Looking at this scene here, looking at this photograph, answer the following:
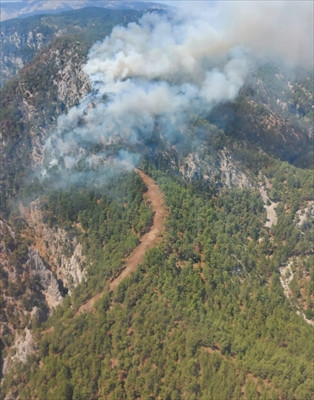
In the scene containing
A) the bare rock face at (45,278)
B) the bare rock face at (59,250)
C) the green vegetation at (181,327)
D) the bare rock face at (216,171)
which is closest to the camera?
the green vegetation at (181,327)

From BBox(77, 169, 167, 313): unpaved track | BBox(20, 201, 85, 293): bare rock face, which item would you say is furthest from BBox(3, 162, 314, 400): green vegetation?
BBox(20, 201, 85, 293): bare rock face

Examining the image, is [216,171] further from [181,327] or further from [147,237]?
[181,327]

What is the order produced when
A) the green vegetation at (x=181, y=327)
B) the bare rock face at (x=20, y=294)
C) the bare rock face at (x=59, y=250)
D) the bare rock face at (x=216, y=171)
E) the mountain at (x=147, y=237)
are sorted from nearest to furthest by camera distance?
the green vegetation at (x=181, y=327) < the mountain at (x=147, y=237) < the bare rock face at (x=20, y=294) < the bare rock face at (x=59, y=250) < the bare rock face at (x=216, y=171)

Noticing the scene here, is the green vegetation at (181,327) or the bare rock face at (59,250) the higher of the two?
the bare rock face at (59,250)

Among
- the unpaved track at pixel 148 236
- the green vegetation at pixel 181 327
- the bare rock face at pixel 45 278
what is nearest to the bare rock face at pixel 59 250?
the bare rock face at pixel 45 278

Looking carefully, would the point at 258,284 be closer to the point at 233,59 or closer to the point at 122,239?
the point at 122,239

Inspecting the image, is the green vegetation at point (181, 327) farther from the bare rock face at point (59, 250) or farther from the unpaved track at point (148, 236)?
the bare rock face at point (59, 250)

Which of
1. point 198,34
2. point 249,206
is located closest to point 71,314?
point 249,206
